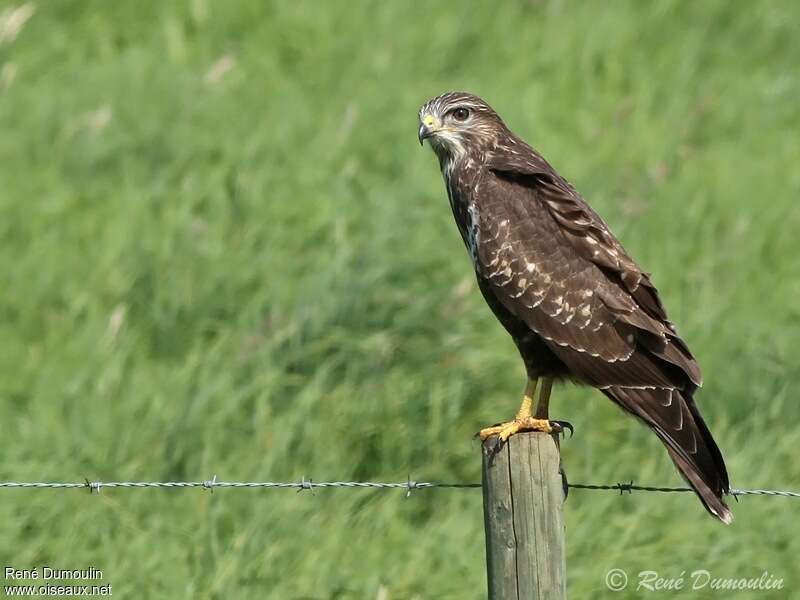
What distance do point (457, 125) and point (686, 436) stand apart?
66.0 inches

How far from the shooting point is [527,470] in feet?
11.5

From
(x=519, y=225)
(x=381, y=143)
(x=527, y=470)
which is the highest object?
(x=381, y=143)

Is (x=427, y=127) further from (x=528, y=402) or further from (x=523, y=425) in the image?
(x=523, y=425)

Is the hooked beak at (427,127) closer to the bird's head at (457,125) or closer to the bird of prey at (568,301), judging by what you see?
the bird's head at (457,125)

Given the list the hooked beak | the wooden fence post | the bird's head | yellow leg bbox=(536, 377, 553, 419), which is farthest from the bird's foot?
the hooked beak

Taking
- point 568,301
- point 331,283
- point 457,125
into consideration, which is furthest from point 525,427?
point 331,283

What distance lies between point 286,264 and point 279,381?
0.96 metres

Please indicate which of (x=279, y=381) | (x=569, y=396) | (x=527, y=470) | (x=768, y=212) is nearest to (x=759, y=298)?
(x=768, y=212)

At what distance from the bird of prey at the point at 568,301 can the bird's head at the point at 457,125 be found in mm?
226

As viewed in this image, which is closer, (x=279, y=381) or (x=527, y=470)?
(x=527, y=470)

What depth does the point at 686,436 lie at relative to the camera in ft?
13.8

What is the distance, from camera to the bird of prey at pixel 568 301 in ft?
14.5

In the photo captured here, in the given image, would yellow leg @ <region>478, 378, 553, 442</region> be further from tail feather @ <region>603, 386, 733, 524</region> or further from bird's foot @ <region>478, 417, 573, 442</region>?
tail feather @ <region>603, 386, 733, 524</region>

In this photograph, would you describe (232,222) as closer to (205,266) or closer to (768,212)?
(205,266)
